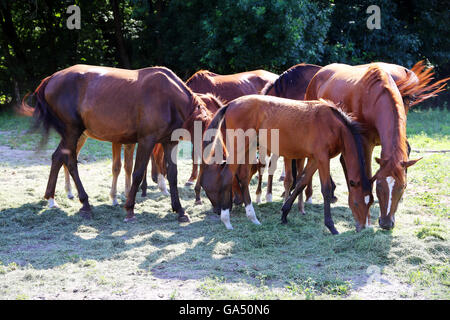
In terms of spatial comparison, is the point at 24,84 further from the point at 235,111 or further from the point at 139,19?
the point at 235,111

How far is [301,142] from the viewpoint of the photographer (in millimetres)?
6090

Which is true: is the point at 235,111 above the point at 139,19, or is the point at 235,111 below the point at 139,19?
below

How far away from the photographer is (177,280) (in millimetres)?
4461

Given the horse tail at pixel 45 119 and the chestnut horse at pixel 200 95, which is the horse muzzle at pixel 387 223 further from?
the horse tail at pixel 45 119

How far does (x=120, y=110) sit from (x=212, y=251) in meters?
2.58

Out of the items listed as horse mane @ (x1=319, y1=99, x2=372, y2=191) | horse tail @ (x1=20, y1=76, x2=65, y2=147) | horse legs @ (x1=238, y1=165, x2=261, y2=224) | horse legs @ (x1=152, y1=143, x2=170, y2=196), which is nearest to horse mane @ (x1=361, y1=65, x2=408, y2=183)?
horse mane @ (x1=319, y1=99, x2=372, y2=191)

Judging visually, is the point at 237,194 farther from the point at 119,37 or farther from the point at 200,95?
the point at 119,37

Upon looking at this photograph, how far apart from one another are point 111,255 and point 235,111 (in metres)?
2.41

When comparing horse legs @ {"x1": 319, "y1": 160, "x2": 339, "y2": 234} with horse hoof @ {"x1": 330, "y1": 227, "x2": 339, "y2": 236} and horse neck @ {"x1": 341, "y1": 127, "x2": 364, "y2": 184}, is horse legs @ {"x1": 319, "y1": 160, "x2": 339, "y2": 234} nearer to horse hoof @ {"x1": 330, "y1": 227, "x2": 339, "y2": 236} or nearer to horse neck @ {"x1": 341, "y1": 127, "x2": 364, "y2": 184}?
horse hoof @ {"x1": 330, "y1": 227, "x2": 339, "y2": 236}

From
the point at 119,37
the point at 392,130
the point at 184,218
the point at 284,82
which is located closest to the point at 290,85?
the point at 284,82

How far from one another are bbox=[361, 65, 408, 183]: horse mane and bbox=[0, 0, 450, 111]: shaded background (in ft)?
27.9

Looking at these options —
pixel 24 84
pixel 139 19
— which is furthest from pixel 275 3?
pixel 24 84

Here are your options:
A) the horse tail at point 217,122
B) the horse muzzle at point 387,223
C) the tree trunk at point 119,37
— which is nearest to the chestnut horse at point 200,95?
the horse tail at point 217,122

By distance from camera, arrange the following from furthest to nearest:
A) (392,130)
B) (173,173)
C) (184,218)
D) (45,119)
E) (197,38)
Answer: (197,38) < (45,119) < (173,173) < (184,218) < (392,130)
